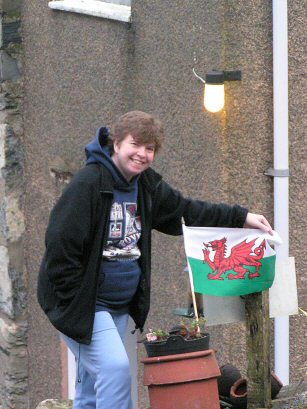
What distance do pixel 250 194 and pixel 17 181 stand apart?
332 centimetres

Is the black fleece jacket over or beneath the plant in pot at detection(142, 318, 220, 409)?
over

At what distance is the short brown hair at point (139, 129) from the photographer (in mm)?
4746

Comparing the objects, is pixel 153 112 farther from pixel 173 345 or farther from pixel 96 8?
pixel 173 345

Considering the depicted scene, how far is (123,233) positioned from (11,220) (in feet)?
14.9

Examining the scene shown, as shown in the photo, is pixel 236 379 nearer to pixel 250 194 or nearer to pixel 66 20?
pixel 250 194

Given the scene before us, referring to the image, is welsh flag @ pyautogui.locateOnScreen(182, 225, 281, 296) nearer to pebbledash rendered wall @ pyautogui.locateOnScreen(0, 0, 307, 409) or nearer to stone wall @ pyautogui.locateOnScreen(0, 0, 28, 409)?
pebbledash rendered wall @ pyautogui.locateOnScreen(0, 0, 307, 409)

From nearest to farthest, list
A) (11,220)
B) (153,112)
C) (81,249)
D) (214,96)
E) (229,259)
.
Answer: (81,249), (229,259), (214,96), (153,112), (11,220)

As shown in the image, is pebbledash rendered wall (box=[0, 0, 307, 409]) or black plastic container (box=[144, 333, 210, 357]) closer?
black plastic container (box=[144, 333, 210, 357])

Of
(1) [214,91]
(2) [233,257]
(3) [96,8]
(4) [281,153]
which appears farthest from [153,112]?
(2) [233,257]

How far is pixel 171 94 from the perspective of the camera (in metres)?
6.74

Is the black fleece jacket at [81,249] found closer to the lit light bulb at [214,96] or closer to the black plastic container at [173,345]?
the black plastic container at [173,345]

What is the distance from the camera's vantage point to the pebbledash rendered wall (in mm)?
6324

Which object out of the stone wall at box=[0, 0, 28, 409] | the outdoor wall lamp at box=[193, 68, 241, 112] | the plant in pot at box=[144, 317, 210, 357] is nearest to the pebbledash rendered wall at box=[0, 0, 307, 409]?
the stone wall at box=[0, 0, 28, 409]

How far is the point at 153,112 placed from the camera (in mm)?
6969
